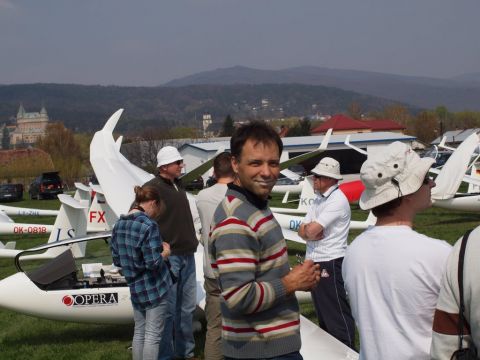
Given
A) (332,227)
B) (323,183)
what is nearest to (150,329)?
(332,227)

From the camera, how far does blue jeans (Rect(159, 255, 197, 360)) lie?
193 inches

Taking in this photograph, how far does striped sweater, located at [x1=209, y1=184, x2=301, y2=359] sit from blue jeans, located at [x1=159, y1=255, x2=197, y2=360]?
244 centimetres

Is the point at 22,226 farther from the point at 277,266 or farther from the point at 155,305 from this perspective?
the point at 277,266

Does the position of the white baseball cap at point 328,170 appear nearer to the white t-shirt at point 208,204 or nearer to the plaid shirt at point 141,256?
the white t-shirt at point 208,204

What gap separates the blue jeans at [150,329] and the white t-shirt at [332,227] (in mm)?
1230

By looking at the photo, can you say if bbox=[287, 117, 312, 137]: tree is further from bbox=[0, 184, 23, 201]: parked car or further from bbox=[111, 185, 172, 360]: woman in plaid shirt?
bbox=[111, 185, 172, 360]: woman in plaid shirt

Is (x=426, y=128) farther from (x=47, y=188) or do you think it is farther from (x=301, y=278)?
(x=301, y=278)

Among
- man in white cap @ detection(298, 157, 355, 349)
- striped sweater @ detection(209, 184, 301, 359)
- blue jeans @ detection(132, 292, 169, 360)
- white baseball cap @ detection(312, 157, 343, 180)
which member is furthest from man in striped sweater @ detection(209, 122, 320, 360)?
Result: white baseball cap @ detection(312, 157, 343, 180)

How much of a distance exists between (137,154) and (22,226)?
175 feet

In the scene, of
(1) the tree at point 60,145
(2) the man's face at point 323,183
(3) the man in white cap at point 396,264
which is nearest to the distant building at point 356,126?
(1) the tree at point 60,145

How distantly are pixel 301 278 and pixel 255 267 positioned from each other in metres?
0.21

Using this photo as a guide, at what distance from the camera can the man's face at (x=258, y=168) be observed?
2459 mm

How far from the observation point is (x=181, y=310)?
5250 millimetres

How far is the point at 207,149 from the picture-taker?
1753 inches
